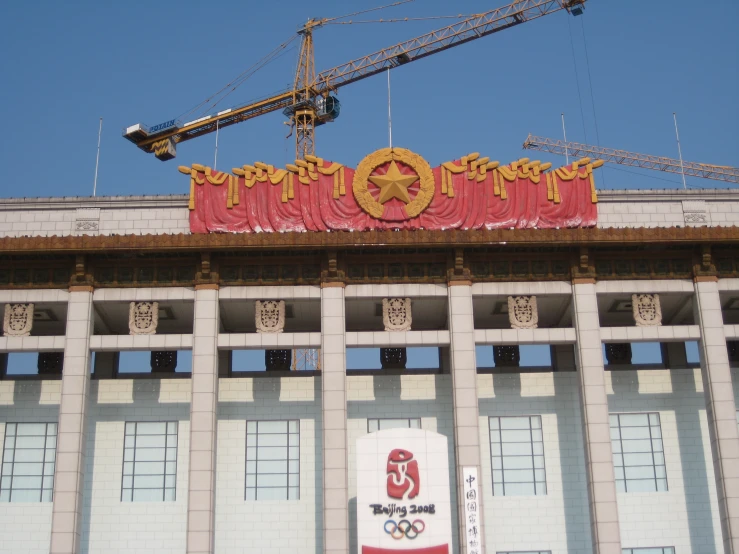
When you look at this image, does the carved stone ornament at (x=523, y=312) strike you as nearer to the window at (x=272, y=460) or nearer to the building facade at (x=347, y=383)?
the building facade at (x=347, y=383)

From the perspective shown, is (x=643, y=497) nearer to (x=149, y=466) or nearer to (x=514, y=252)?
(x=514, y=252)

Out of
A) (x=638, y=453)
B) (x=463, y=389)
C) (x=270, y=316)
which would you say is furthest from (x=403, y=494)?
(x=638, y=453)

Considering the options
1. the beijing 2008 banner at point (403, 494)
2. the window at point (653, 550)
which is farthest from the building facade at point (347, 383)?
the beijing 2008 banner at point (403, 494)

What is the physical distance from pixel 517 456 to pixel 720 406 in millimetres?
7643

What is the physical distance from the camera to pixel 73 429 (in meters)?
35.0

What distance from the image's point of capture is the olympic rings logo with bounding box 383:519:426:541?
32.8 metres

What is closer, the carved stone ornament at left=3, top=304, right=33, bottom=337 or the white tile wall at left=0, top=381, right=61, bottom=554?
the white tile wall at left=0, top=381, right=61, bottom=554

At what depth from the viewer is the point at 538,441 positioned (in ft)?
125

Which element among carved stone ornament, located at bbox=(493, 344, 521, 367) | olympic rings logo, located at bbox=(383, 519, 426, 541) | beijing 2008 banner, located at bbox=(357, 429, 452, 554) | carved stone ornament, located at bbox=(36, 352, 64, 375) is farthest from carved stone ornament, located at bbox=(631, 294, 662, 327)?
carved stone ornament, located at bbox=(36, 352, 64, 375)

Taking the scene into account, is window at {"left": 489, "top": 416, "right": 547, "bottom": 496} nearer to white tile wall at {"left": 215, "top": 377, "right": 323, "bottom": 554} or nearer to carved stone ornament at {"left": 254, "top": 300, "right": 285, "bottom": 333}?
white tile wall at {"left": 215, "top": 377, "right": 323, "bottom": 554}

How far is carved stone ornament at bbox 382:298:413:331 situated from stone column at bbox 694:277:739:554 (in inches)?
423

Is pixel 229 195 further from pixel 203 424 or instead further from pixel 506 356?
pixel 506 356

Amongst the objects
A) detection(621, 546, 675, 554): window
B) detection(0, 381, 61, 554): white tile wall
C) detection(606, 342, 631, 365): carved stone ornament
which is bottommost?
detection(621, 546, 675, 554): window

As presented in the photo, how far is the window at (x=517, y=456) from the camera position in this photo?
123ft
